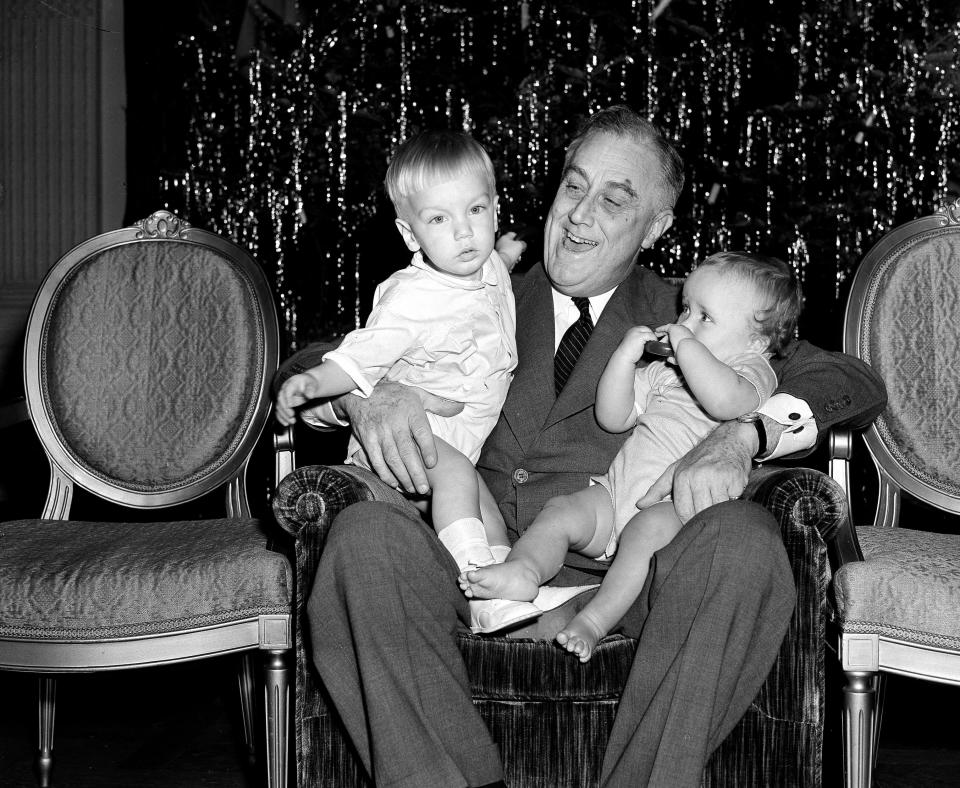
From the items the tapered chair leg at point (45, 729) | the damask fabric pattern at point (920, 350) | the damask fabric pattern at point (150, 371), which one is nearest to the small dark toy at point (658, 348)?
the damask fabric pattern at point (920, 350)

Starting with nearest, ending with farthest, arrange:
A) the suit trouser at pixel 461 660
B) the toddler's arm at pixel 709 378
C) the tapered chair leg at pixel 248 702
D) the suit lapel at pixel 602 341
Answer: the suit trouser at pixel 461 660 < the toddler's arm at pixel 709 378 < the suit lapel at pixel 602 341 < the tapered chair leg at pixel 248 702

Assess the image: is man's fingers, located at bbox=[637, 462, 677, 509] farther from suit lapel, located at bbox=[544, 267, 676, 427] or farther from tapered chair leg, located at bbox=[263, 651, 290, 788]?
tapered chair leg, located at bbox=[263, 651, 290, 788]

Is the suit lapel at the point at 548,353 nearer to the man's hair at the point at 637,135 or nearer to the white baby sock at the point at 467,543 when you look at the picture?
the man's hair at the point at 637,135

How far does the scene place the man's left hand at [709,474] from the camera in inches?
72.7

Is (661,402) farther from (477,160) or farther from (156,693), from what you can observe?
(156,693)

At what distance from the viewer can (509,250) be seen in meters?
2.50

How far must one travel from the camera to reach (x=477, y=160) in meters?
1.99

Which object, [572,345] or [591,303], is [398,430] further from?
[591,303]

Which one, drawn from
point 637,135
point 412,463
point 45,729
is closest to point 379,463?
point 412,463

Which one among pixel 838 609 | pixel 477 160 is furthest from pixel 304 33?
pixel 838 609

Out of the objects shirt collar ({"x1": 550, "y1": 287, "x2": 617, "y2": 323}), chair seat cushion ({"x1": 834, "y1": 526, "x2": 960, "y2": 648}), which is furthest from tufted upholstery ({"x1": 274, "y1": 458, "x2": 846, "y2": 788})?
shirt collar ({"x1": 550, "y1": 287, "x2": 617, "y2": 323})

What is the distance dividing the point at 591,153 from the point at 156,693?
2.09m

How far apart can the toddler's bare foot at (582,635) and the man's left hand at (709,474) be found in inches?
10.8

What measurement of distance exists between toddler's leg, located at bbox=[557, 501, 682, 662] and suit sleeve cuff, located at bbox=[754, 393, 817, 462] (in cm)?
27
